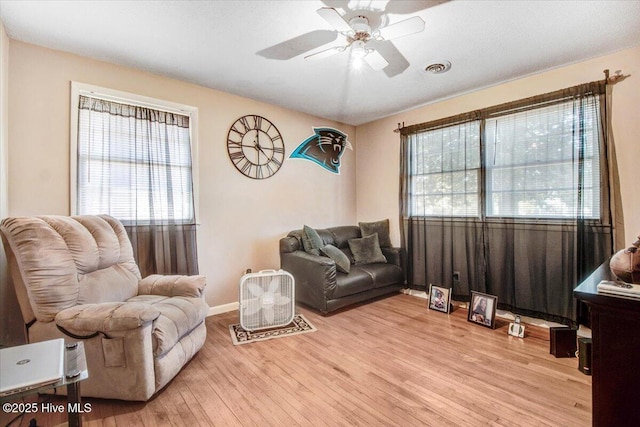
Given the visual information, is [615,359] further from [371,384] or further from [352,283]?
[352,283]

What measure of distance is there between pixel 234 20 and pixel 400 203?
295 centimetres

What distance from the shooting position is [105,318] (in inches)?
68.0

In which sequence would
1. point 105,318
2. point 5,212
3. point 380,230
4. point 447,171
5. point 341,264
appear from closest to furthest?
point 105,318 < point 5,212 < point 341,264 < point 447,171 < point 380,230

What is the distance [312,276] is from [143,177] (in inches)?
78.9

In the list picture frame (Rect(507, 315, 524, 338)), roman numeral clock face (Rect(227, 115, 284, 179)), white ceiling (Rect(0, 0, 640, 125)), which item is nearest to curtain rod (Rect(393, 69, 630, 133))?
white ceiling (Rect(0, 0, 640, 125))

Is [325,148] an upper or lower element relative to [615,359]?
upper

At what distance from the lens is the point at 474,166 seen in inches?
133

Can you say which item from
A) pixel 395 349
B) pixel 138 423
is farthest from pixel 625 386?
pixel 138 423

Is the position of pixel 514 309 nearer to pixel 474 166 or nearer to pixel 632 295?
pixel 474 166

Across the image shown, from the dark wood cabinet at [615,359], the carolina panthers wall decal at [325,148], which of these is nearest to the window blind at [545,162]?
the dark wood cabinet at [615,359]

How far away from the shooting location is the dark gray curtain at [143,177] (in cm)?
262

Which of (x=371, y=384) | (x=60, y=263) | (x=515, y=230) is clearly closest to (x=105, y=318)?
(x=60, y=263)

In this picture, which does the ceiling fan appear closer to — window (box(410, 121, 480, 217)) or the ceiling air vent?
the ceiling air vent

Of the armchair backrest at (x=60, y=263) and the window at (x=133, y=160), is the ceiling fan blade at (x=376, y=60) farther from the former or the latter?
the armchair backrest at (x=60, y=263)
